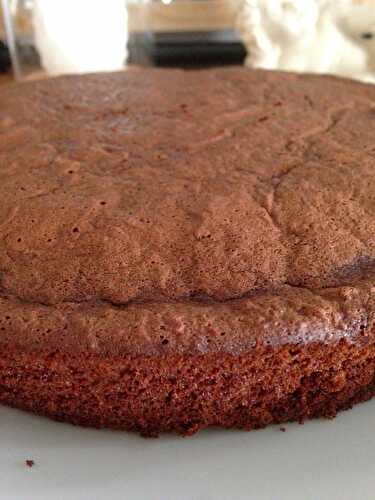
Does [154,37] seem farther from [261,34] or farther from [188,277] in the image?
[188,277]

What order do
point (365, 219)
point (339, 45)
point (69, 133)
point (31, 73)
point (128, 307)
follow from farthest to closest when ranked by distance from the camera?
1. point (31, 73)
2. point (339, 45)
3. point (69, 133)
4. point (365, 219)
5. point (128, 307)

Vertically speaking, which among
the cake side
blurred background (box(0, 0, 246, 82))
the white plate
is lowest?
the white plate

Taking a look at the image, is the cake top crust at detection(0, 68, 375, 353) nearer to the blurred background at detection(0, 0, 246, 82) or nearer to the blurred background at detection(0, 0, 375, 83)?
the blurred background at detection(0, 0, 375, 83)

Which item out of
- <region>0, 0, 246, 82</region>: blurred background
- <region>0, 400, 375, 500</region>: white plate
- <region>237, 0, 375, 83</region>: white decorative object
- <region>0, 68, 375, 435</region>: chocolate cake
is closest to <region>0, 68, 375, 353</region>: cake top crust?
<region>0, 68, 375, 435</region>: chocolate cake

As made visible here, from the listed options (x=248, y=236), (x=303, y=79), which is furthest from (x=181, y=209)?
(x=303, y=79)

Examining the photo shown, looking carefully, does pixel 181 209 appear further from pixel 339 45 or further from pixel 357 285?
pixel 339 45

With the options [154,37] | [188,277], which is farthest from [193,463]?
[154,37]

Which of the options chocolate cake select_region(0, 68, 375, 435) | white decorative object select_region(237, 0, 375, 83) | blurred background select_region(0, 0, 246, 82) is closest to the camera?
chocolate cake select_region(0, 68, 375, 435)

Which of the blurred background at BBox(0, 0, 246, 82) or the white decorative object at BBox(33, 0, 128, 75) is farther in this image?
A: the blurred background at BBox(0, 0, 246, 82)
